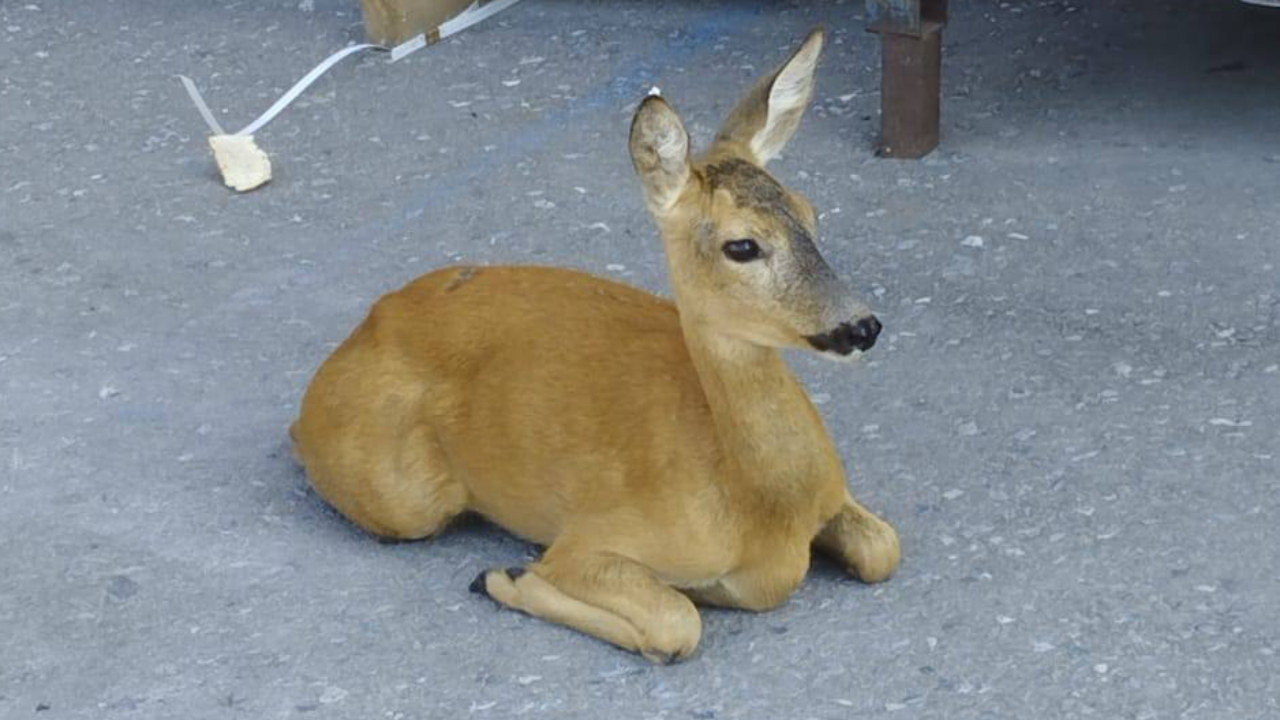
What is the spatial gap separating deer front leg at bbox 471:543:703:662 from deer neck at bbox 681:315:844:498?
257mm

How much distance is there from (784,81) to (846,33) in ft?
11.1

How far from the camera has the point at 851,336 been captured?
3.88 meters

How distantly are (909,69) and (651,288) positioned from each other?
1130mm

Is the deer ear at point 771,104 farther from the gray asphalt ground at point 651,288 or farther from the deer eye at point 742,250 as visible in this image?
the gray asphalt ground at point 651,288

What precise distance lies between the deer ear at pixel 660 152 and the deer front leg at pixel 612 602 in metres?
0.66

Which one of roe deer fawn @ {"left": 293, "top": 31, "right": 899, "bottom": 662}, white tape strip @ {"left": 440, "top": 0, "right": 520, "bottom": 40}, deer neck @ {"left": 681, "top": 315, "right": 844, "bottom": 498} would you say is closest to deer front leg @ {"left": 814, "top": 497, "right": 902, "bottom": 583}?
roe deer fawn @ {"left": 293, "top": 31, "right": 899, "bottom": 662}

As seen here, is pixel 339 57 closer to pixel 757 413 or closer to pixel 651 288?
pixel 651 288

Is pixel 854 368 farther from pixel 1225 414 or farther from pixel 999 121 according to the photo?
pixel 999 121

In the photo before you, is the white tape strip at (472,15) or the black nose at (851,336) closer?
the black nose at (851,336)

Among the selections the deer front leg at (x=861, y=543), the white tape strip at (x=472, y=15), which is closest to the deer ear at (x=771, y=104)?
the deer front leg at (x=861, y=543)

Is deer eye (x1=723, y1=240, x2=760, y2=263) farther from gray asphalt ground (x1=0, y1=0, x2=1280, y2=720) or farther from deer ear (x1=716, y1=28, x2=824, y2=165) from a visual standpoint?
gray asphalt ground (x1=0, y1=0, x2=1280, y2=720)

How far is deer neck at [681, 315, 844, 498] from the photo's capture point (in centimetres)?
407

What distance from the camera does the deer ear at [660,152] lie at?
3.94 metres

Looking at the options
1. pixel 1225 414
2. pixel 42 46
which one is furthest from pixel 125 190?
pixel 1225 414
